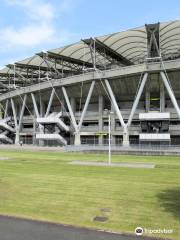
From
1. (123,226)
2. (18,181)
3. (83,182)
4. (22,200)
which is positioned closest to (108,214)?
(123,226)

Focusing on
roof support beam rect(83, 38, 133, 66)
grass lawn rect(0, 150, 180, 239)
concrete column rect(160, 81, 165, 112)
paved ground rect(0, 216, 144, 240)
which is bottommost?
grass lawn rect(0, 150, 180, 239)

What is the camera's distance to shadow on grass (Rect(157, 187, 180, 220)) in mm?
11592

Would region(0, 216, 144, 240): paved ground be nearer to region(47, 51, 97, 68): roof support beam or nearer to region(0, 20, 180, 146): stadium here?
region(0, 20, 180, 146): stadium

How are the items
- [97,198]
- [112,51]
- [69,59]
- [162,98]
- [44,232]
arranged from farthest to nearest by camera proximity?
[69,59] < [112,51] < [162,98] < [97,198] < [44,232]

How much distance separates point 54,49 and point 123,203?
61.8m

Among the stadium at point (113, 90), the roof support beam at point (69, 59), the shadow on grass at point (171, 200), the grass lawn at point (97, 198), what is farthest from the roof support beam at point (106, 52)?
the shadow on grass at point (171, 200)

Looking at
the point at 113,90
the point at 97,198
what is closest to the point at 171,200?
the point at 97,198

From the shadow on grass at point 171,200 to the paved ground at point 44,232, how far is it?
3251mm

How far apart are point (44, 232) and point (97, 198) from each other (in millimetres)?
4630

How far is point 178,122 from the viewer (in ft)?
210

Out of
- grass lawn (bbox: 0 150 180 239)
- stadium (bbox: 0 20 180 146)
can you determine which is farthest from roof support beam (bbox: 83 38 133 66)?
grass lawn (bbox: 0 150 180 239)

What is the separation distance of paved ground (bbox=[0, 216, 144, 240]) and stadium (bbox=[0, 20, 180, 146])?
162ft

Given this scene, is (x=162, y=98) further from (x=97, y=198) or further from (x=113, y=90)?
(x=97, y=198)

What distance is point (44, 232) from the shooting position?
9.37m
